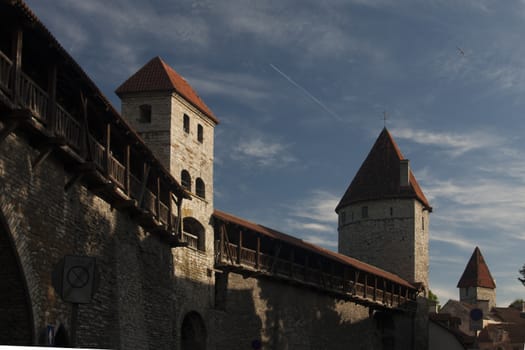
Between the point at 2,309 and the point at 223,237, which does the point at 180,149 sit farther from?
the point at 2,309

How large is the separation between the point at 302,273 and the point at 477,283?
43.6 meters

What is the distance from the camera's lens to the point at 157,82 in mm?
25000

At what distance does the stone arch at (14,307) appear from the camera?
12312 millimetres

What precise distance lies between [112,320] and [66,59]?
243 inches

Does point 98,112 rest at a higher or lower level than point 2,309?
higher

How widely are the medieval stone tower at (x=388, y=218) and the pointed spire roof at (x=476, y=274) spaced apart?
26975mm

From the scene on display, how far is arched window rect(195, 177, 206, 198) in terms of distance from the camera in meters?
25.8

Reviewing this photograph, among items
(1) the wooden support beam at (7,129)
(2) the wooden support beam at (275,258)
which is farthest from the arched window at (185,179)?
(1) the wooden support beam at (7,129)

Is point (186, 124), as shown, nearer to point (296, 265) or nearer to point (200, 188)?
point (200, 188)

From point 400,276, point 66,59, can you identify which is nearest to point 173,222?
point 66,59

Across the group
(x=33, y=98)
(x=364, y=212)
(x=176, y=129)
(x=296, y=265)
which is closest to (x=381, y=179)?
(x=364, y=212)

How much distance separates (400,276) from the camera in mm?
45062

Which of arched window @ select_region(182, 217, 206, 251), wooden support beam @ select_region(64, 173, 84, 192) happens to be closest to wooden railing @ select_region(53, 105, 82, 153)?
wooden support beam @ select_region(64, 173, 84, 192)

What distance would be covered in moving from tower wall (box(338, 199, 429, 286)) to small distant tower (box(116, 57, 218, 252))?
2140cm
